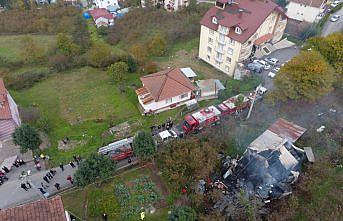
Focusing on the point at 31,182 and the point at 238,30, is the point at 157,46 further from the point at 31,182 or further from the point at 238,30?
the point at 31,182

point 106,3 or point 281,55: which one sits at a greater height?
point 281,55

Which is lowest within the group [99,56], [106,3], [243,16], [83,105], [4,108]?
[83,105]

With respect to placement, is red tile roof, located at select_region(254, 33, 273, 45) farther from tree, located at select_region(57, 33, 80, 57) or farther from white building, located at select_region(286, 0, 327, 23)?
tree, located at select_region(57, 33, 80, 57)

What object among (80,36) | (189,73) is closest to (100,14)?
(80,36)

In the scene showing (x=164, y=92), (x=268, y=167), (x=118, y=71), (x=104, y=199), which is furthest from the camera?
(x=118, y=71)

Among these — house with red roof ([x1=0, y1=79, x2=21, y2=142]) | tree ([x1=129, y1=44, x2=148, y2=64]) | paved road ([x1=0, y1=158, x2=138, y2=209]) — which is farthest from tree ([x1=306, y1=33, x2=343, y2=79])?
house with red roof ([x1=0, y1=79, x2=21, y2=142])

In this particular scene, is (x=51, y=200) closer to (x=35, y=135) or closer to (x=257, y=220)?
(x=35, y=135)
